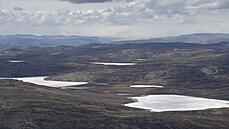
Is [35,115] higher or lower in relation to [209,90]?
higher

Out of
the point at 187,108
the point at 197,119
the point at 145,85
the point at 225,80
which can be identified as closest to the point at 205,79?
the point at 225,80

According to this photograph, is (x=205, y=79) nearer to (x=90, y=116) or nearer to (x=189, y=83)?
(x=189, y=83)

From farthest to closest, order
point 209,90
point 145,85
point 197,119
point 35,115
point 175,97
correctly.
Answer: point 145,85, point 209,90, point 175,97, point 197,119, point 35,115

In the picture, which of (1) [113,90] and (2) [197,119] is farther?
(1) [113,90]

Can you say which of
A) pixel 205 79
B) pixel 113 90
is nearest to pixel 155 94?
pixel 113 90

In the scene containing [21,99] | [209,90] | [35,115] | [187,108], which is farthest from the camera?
[209,90]

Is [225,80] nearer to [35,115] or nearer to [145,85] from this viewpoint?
[145,85]
